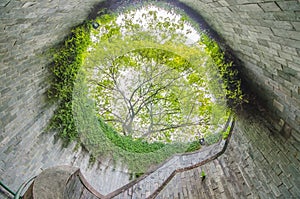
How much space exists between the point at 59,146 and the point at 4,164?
1.65m

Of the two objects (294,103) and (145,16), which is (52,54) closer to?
(145,16)

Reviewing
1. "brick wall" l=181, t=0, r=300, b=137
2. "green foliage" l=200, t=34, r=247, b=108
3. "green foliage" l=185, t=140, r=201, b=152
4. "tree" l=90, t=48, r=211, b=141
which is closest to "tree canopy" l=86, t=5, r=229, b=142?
"tree" l=90, t=48, r=211, b=141

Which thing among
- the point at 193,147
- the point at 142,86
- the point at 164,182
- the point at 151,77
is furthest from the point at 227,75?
the point at 193,147

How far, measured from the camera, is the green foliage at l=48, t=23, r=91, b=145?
14.0ft

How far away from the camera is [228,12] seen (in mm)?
2857

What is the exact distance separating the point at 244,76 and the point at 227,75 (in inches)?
14.2

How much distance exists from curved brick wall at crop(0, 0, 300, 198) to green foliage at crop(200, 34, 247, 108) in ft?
0.92

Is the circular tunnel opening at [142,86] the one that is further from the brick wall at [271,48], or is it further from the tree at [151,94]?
the brick wall at [271,48]

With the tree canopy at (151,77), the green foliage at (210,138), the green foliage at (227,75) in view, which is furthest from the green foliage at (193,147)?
the green foliage at (227,75)

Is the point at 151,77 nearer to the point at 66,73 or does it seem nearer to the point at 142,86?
the point at 142,86

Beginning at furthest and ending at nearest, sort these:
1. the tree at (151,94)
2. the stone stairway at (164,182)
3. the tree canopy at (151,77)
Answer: the tree at (151,94) → the tree canopy at (151,77) → the stone stairway at (164,182)

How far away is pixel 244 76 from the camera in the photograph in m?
4.07

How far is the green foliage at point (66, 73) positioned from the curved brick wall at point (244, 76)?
0.72 feet

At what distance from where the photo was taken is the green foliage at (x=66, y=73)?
426cm
